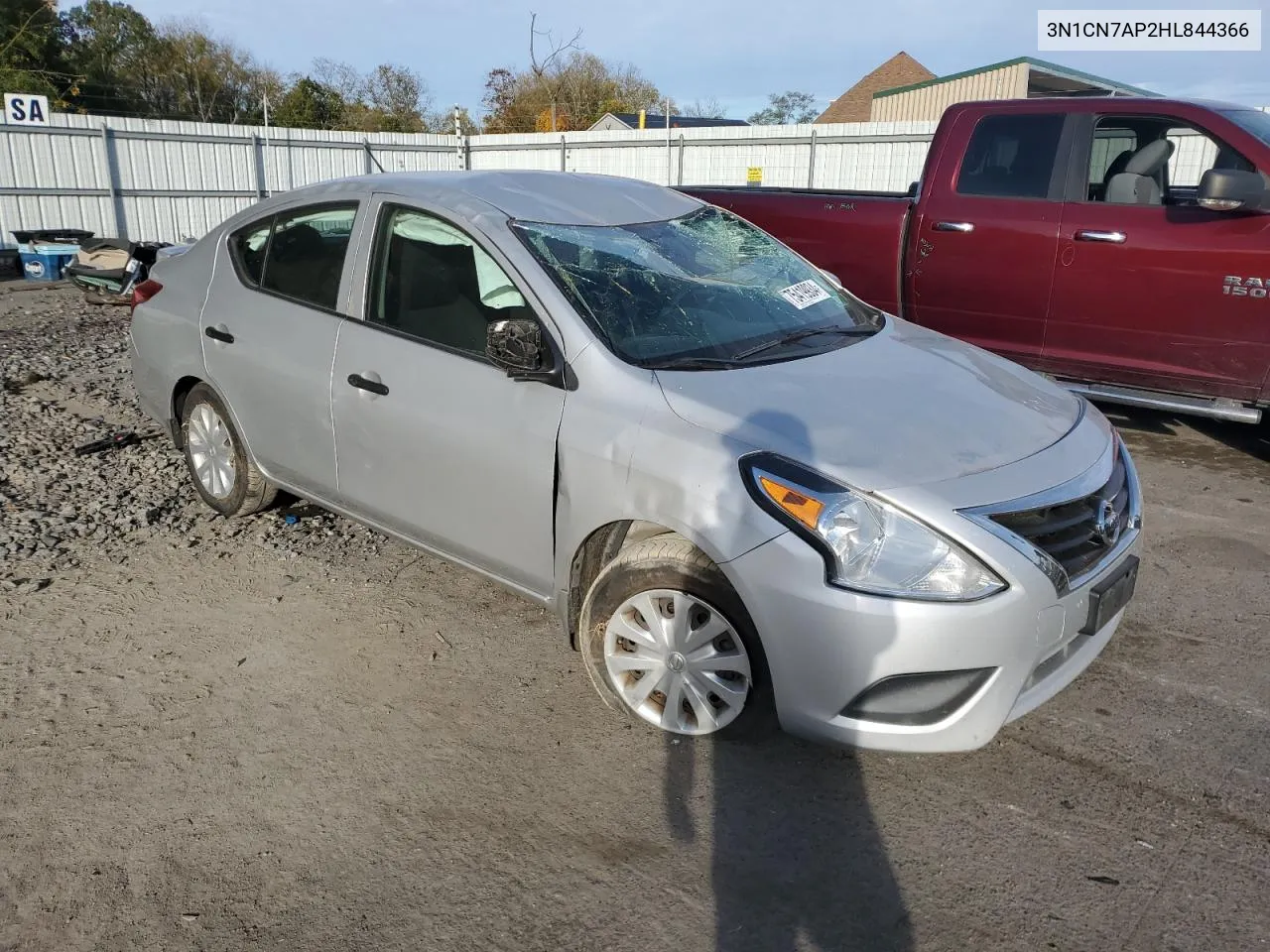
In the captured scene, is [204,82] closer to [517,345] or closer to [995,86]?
[995,86]

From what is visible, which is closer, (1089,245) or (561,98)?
(1089,245)

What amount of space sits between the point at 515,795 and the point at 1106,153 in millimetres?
5464

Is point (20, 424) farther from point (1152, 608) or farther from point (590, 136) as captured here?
point (590, 136)

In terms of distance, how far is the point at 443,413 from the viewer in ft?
11.5

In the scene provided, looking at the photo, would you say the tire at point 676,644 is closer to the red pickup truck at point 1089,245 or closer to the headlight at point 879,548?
the headlight at point 879,548

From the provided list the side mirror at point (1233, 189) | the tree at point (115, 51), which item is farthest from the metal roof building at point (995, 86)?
the tree at point (115, 51)

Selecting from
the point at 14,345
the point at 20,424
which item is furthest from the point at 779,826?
the point at 14,345

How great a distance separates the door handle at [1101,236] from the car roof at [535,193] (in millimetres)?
2818

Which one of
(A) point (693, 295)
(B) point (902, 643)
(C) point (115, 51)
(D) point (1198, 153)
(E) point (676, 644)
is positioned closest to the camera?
(B) point (902, 643)

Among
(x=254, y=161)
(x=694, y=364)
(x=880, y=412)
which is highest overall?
(x=254, y=161)

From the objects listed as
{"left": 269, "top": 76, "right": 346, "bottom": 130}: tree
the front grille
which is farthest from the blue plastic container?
{"left": 269, "top": 76, "right": 346, "bottom": 130}: tree

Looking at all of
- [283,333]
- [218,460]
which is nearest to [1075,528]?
[283,333]

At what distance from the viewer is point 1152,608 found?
4102mm

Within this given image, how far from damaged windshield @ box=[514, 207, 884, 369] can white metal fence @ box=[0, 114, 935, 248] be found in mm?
14843
